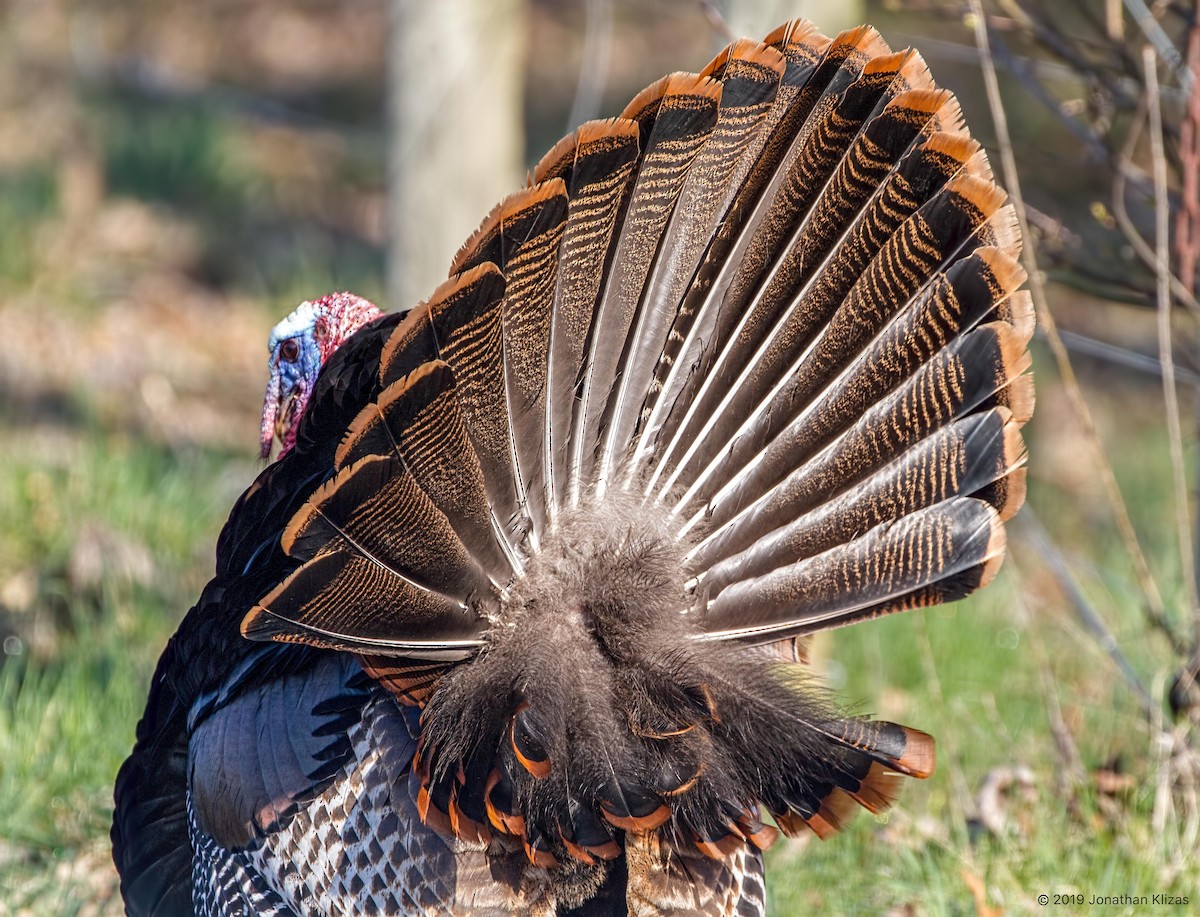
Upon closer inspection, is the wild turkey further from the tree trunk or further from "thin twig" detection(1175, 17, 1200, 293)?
the tree trunk

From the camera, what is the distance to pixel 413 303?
621 centimetres

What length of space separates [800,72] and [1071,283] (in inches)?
66.1

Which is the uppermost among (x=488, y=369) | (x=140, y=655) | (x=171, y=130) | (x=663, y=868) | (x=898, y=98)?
(x=171, y=130)

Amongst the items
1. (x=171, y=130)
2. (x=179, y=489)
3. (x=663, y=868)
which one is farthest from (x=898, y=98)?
(x=171, y=130)

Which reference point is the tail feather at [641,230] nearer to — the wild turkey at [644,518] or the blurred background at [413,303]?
the wild turkey at [644,518]

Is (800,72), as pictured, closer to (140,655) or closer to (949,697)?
(949,697)

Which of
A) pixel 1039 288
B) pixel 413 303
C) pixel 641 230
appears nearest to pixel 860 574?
pixel 641 230

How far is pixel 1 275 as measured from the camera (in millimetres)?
8234

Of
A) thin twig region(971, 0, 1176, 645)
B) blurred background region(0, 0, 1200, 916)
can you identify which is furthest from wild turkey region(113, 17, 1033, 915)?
thin twig region(971, 0, 1176, 645)

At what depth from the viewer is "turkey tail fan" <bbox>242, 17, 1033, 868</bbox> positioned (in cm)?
245

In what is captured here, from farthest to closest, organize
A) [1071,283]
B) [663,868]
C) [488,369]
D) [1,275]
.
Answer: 1. [1,275]
2. [1071,283]
3. [663,868]
4. [488,369]

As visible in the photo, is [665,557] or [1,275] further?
[1,275]

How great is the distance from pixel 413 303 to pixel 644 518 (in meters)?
3.69

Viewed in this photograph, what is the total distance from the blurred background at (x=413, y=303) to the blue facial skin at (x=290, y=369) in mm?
1216
